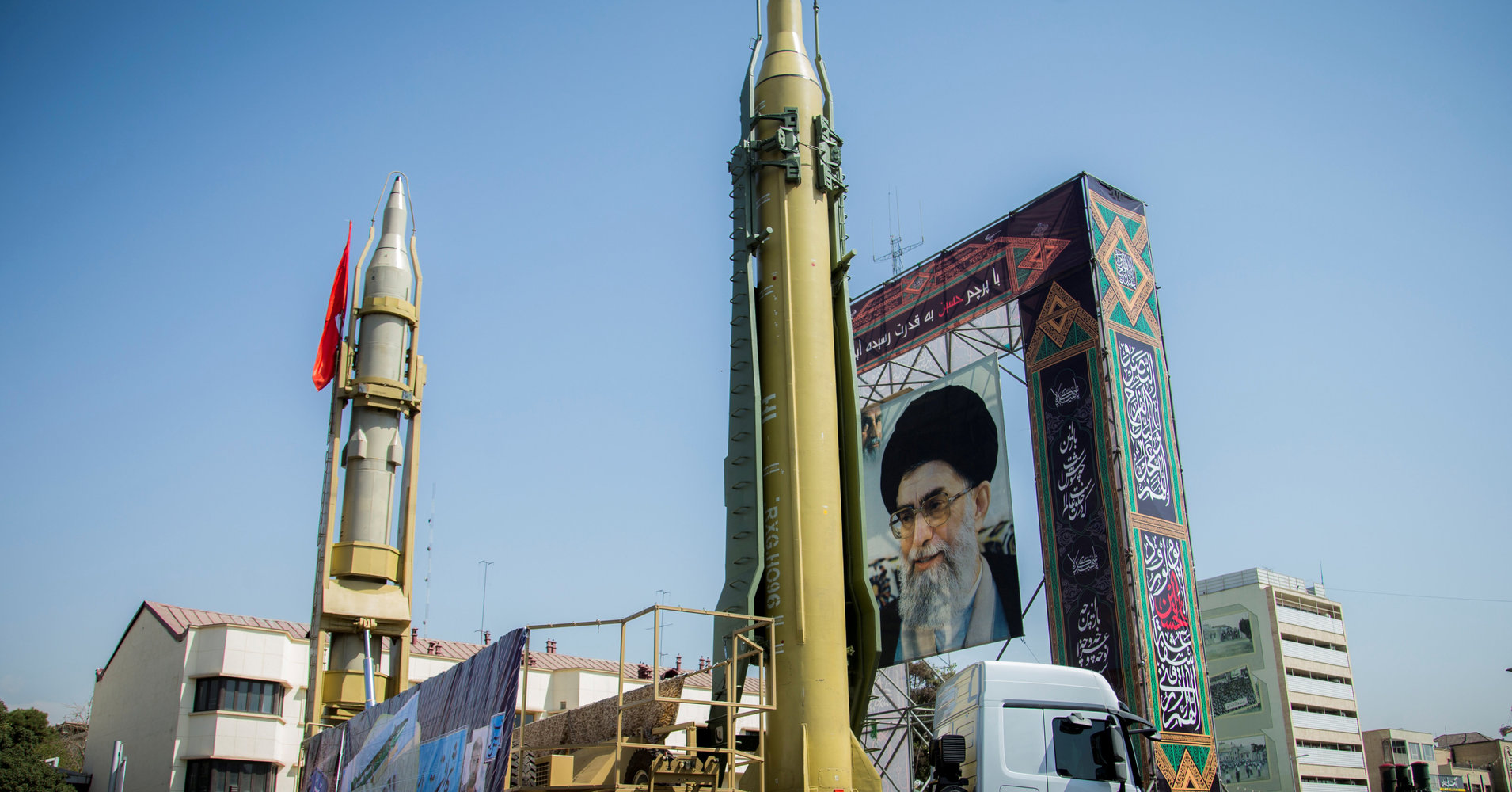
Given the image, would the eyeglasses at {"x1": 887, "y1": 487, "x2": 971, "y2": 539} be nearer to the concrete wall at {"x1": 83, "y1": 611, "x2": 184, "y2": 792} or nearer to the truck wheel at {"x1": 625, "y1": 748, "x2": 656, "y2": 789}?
the truck wheel at {"x1": 625, "y1": 748, "x2": 656, "y2": 789}

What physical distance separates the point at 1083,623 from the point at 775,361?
32.0 feet

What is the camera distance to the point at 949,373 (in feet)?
84.0

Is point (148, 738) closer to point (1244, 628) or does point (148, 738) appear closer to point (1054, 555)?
point (1054, 555)

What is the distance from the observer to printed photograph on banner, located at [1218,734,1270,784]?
56.8 m

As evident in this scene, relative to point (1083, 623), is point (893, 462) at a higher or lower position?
higher

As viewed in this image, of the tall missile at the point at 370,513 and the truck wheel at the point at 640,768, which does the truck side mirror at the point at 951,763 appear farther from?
→ the tall missile at the point at 370,513

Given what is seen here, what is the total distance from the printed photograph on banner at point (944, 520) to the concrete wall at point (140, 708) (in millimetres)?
19104

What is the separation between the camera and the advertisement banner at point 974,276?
22.9 meters

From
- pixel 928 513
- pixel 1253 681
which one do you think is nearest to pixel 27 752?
pixel 928 513

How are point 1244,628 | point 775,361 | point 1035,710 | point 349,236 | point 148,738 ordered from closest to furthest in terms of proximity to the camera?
point 1035,710
point 775,361
point 349,236
point 148,738
point 1244,628

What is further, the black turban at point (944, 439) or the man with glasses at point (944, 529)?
the black turban at point (944, 439)

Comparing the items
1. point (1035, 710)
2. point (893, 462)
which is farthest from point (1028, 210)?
point (1035, 710)

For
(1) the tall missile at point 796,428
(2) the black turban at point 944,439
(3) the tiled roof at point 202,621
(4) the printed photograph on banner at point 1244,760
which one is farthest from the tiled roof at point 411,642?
(4) the printed photograph on banner at point 1244,760

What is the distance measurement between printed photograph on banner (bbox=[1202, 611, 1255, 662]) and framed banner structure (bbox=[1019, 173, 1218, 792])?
4694cm
